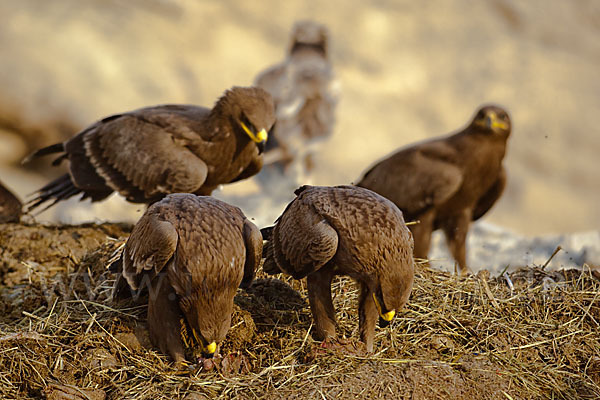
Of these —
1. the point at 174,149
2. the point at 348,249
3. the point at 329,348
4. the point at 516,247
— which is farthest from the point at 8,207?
the point at 516,247

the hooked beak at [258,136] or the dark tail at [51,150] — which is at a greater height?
the dark tail at [51,150]

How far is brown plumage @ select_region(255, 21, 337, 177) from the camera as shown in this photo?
526 inches

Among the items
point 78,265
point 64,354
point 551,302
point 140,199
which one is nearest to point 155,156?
point 140,199

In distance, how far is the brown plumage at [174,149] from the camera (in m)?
5.63

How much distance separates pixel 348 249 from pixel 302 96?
33.1 ft

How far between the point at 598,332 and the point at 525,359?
2.08ft

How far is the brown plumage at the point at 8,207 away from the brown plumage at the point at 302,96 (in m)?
7.18

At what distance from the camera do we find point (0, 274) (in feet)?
17.3

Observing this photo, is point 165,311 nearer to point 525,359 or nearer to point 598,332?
point 525,359

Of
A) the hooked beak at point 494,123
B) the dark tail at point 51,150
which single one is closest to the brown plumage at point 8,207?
the dark tail at point 51,150

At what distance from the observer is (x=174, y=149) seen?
226 inches

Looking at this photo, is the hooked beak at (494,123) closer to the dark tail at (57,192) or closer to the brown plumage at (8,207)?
the dark tail at (57,192)

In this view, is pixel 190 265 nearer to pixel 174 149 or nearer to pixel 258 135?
pixel 258 135

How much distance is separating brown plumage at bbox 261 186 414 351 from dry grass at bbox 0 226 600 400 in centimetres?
25
